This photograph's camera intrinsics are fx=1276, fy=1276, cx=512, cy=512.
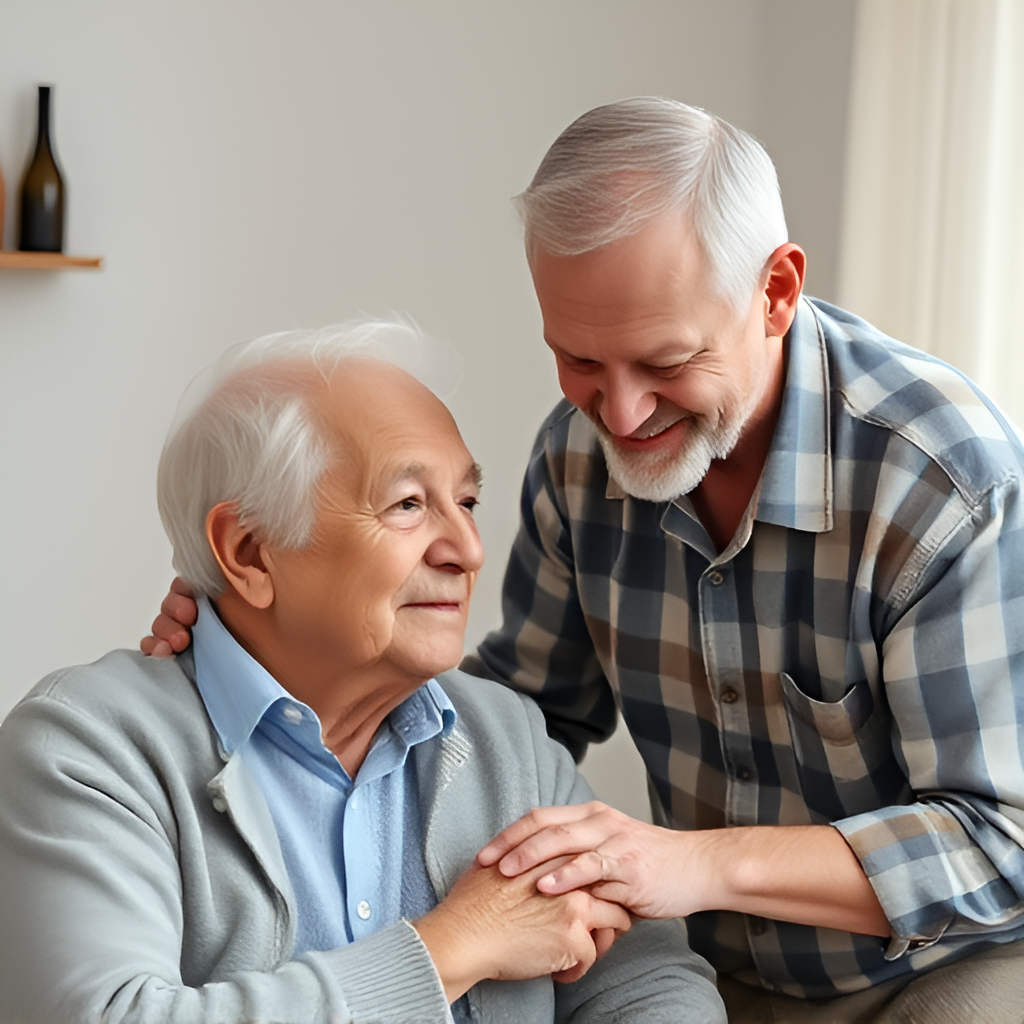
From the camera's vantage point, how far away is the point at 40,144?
3604 millimetres

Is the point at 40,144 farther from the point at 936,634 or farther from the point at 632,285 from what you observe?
the point at 936,634

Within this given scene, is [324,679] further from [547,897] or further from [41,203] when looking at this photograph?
[41,203]

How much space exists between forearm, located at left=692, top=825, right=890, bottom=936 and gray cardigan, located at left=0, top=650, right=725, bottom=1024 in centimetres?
13

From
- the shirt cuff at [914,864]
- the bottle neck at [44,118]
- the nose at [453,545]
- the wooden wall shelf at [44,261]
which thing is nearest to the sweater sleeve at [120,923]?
the nose at [453,545]

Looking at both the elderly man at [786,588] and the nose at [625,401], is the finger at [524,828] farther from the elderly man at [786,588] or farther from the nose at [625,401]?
the nose at [625,401]

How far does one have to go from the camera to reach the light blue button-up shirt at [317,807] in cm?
146

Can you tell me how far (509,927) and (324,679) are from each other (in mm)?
361

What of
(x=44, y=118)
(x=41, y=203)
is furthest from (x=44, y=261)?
(x=44, y=118)

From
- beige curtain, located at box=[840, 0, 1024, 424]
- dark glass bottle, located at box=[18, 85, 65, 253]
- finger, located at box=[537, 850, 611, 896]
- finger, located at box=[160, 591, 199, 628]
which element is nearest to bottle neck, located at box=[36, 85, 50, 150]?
dark glass bottle, located at box=[18, 85, 65, 253]

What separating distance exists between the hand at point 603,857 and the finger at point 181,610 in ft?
1.48

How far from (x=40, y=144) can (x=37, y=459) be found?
0.90m

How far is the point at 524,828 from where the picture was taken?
58.6 inches

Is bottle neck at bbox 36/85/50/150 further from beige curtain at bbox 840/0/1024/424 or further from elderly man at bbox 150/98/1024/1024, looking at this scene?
elderly man at bbox 150/98/1024/1024

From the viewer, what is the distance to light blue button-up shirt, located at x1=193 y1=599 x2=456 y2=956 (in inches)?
57.4
